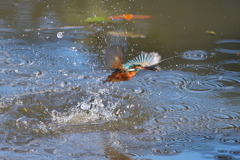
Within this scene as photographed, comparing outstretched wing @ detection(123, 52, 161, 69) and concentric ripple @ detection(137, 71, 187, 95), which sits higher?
outstretched wing @ detection(123, 52, 161, 69)

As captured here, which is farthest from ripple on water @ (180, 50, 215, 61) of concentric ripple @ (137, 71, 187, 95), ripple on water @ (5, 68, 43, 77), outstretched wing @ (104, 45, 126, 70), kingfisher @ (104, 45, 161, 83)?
outstretched wing @ (104, 45, 126, 70)

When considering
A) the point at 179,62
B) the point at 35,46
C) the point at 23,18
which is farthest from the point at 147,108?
the point at 23,18

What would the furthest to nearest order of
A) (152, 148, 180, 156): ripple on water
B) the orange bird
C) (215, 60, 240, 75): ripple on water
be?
the orange bird < (215, 60, 240, 75): ripple on water < (152, 148, 180, 156): ripple on water

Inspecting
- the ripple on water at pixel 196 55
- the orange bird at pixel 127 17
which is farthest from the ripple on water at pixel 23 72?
the orange bird at pixel 127 17

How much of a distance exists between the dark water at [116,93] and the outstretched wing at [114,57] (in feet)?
1.95

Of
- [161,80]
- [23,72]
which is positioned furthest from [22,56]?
[161,80]

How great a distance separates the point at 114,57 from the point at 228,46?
3.16m

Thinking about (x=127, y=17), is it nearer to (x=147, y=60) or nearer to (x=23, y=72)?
(x=23, y=72)

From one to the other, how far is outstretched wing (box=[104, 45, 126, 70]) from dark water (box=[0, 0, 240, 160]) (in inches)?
23.4

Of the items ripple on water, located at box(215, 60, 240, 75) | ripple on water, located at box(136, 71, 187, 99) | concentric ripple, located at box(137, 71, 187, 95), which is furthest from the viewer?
ripple on water, located at box(215, 60, 240, 75)

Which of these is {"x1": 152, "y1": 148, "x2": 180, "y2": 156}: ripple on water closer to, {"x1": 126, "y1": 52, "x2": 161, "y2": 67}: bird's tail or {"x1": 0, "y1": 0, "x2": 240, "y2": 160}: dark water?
{"x1": 0, "y1": 0, "x2": 240, "y2": 160}: dark water

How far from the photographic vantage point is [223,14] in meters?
7.66

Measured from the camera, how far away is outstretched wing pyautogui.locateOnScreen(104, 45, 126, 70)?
297 cm

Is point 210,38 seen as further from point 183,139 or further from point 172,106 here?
point 183,139
